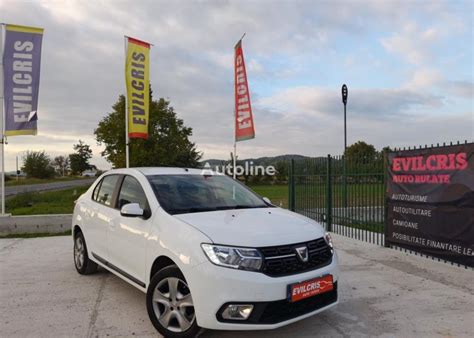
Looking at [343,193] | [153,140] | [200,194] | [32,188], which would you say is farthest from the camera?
[32,188]

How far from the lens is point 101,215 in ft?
16.4

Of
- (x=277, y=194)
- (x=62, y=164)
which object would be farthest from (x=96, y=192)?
(x=62, y=164)

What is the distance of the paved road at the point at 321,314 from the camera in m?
3.77

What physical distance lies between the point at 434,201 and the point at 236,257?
183 inches

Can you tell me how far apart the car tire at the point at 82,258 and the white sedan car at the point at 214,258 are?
1.21 m

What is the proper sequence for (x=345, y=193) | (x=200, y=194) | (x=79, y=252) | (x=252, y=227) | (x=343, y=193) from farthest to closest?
(x=343, y=193) < (x=345, y=193) < (x=79, y=252) < (x=200, y=194) < (x=252, y=227)

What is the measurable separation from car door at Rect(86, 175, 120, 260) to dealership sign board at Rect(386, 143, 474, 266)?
5.06 m

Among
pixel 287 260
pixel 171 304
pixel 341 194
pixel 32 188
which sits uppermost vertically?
pixel 341 194

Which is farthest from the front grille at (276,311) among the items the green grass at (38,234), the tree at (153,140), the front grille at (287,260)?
the tree at (153,140)

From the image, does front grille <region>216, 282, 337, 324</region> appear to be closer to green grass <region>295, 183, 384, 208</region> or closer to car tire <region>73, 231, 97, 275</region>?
car tire <region>73, 231, 97, 275</region>

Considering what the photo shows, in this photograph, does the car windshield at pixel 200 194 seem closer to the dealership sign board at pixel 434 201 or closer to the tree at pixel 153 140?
the dealership sign board at pixel 434 201

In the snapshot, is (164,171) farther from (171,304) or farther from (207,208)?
(171,304)

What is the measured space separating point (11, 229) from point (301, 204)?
7.61m

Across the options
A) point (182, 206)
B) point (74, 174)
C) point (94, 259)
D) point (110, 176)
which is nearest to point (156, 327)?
point (182, 206)
